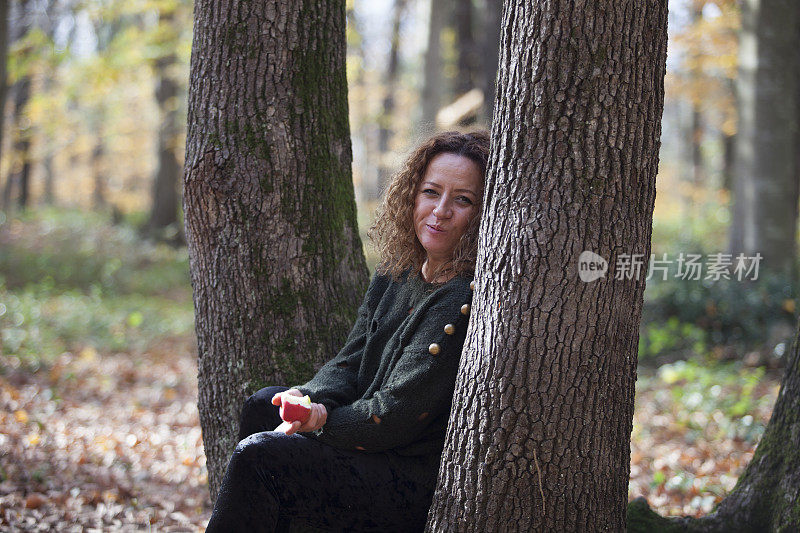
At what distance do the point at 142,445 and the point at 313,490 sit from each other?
345 centimetres

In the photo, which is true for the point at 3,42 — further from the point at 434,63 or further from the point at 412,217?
the point at 412,217

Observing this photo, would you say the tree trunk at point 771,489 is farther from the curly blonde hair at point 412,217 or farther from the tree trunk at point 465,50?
the tree trunk at point 465,50

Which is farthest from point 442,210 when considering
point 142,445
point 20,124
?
point 20,124

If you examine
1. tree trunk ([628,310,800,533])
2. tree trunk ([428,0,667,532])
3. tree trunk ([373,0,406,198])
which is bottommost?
tree trunk ([628,310,800,533])

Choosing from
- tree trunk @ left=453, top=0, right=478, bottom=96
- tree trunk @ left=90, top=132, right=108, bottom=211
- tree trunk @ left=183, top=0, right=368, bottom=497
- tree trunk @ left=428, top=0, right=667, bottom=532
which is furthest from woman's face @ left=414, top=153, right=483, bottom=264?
tree trunk @ left=90, top=132, right=108, bottom=211

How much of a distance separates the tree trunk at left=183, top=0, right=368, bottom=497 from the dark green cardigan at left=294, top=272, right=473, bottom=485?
489 mm

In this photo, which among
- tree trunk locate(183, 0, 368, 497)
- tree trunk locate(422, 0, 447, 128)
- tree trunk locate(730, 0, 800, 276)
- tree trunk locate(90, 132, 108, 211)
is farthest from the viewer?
tree trunk locate(90, 132, 108, 211)

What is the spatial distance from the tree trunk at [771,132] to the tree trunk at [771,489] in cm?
627

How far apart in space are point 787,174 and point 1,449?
8.79 m

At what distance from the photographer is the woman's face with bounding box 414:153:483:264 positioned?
8.84 ft

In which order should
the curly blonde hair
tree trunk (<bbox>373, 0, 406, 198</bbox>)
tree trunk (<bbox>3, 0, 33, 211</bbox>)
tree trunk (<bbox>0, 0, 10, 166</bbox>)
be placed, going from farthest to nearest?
tree trunk (<bbox>373, 0, 406, 198</bbox>), tree trunk (<bbox>3, 0, 33, 211</bbox>), tree trunk (<bbox>0, 0, 10, 166</bbox>), the curly blonde hair

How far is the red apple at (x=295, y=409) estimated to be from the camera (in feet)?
8.11

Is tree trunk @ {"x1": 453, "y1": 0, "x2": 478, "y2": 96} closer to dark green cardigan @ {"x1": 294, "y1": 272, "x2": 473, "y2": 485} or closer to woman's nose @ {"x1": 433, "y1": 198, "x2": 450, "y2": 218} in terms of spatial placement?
woman's nose @ {"x1": 433, "y1": 198, "x2": 450, "y2": 218}

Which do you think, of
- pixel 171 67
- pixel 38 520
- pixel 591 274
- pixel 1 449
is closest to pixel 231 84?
pixel 591 274
